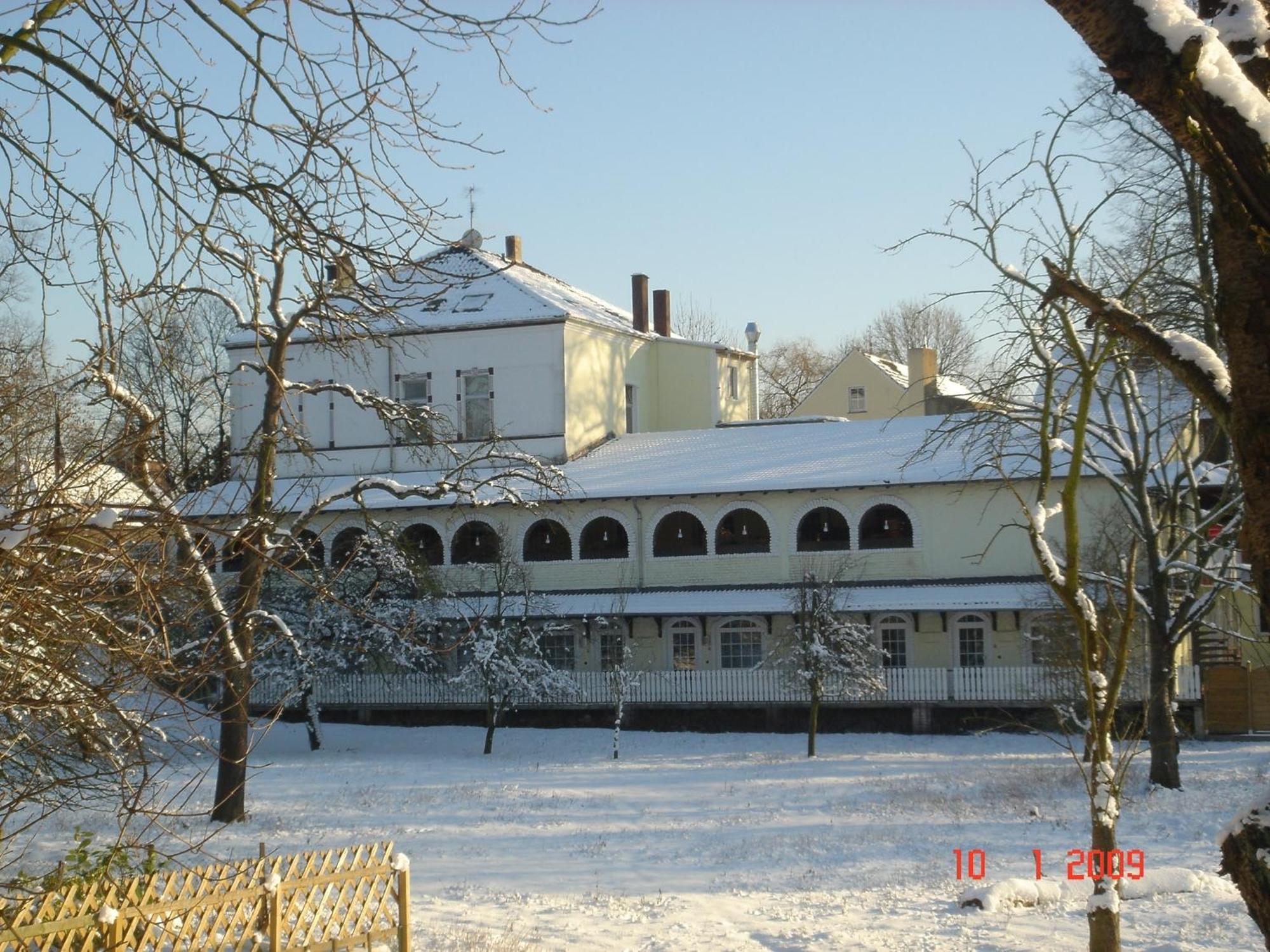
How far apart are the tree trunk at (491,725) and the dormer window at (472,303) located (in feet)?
45.0

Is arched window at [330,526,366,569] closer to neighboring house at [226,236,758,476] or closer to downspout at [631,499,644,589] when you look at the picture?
neighboring house at [226,236,758,476]

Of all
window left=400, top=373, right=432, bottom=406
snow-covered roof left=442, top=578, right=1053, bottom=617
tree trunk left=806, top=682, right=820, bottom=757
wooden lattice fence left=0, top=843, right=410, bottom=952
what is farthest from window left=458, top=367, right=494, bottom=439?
wooden lattice fence left=0, top=843, right=410, bottom=952

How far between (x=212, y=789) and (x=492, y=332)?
61.1 ft

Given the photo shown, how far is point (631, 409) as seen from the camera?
45.3 metres

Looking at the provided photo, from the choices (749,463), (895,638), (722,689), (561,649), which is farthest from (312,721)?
(895,638)

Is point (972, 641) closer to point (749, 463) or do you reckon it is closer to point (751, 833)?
point (749, 463)

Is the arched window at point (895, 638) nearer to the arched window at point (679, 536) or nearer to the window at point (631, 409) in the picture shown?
the arched window at point (679, 536)

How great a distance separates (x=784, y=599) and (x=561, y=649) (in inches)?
272

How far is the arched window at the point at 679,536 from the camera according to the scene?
3669cm

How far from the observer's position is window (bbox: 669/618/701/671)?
1416 inches

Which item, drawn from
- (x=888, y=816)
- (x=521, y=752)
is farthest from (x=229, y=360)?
(x=888, y=816)

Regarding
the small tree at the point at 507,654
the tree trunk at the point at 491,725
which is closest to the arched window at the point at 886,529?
the small tree at the point at 507,654

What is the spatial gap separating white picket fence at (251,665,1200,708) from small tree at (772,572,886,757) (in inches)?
17.8

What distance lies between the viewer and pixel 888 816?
21188mm
